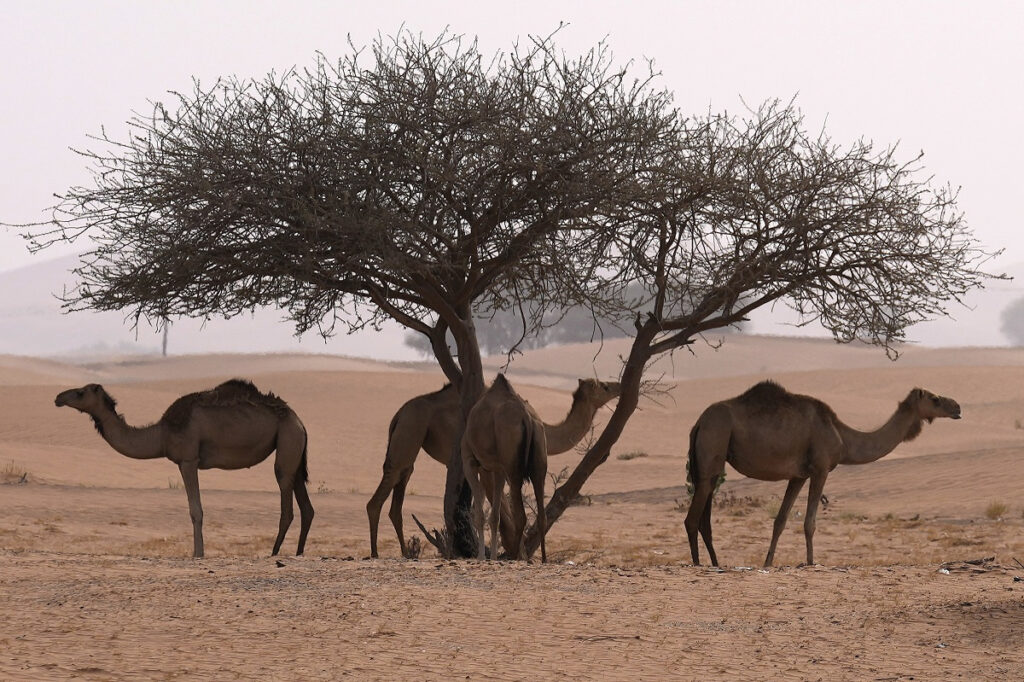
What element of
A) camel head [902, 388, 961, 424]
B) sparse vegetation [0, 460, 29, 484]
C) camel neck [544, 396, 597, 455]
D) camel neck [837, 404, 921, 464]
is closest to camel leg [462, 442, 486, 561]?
camel neck [544, 396, 597, 455]

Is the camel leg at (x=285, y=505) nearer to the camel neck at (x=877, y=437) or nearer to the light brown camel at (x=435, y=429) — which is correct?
the light brown camel at (x=435, y=429)

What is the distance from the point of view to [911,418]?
14883mm

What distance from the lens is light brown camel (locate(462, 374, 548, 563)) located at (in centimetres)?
1330

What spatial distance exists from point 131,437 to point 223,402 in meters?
1.12

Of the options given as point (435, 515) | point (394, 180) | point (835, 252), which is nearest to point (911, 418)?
point (835, 252)

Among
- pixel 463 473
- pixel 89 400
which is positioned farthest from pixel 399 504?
pixel 89 400

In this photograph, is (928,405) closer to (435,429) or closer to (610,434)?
(610,434)

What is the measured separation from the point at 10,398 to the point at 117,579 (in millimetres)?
36020

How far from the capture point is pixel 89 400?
592 inches

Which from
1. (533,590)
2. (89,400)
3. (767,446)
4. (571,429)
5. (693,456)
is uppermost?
(89,400)

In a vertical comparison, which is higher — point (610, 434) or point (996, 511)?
point (610, 434)

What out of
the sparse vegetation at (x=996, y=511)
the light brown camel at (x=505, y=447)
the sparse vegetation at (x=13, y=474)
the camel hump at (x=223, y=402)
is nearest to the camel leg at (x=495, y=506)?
the light brown camel at (x=505, y=447)

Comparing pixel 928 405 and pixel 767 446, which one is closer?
pixel 767 446

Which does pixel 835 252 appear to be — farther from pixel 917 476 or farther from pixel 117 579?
pixel 917 476
